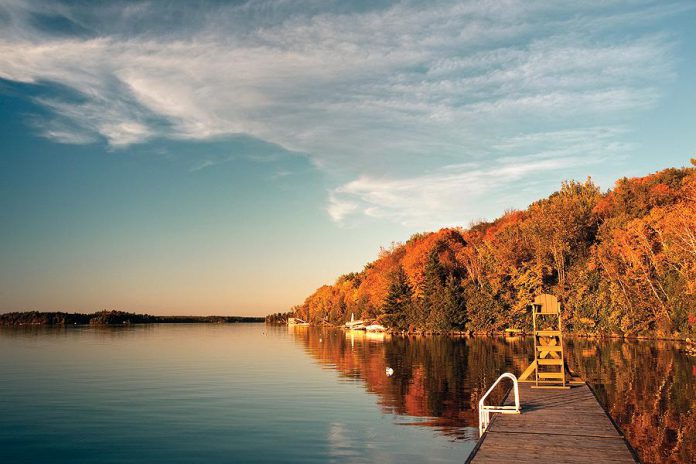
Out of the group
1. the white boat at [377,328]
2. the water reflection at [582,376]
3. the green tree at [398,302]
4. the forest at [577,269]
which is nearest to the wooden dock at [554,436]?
the water reflection at [582,376]

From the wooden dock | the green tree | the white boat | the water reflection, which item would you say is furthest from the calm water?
the white boat

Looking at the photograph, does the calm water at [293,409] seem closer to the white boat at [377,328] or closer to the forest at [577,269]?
the forest at [577,269]

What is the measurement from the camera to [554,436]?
583 inches

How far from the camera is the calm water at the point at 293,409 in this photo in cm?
1803

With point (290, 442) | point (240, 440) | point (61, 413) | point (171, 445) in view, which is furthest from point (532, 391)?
point (61, 413)

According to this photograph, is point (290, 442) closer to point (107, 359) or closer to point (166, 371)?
point (166, 371)

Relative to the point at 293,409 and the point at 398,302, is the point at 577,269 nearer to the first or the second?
the point at 398,302

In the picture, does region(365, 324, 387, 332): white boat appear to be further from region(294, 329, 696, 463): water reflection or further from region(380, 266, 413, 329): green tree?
region(294, 329, 696, 463): water reflection

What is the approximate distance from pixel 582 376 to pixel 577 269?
177ft

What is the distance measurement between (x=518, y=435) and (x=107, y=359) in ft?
164

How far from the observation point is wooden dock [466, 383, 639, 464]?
12750mm

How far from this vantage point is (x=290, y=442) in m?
19.5

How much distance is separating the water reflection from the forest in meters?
13.9

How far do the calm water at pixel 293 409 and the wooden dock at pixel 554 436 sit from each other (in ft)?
5.49
